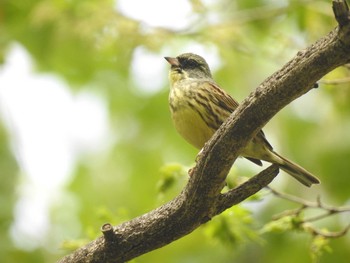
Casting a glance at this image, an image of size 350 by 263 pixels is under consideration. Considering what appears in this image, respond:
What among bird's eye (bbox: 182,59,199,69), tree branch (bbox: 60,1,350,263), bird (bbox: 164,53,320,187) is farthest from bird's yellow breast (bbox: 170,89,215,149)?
tree branch (bbox: 60,1,350,263)

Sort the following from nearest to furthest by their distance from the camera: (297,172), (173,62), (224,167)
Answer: (224,167)
(297,172)
(173,62)


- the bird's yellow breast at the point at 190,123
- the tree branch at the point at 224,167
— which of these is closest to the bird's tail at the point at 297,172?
the bird's yellow breast at the point at 190,123

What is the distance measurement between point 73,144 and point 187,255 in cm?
334

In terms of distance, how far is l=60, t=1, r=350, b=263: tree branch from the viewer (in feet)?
12.8

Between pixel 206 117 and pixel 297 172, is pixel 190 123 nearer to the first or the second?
pixel 206 117

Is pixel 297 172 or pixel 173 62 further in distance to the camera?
pixel 173 62

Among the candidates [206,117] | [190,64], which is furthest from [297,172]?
[190,64]

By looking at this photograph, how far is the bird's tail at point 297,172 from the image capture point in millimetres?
5184

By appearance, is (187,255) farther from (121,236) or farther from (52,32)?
(121,236)

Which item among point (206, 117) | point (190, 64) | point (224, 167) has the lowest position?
point (224, 167)

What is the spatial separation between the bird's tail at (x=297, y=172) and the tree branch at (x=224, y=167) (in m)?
0.71

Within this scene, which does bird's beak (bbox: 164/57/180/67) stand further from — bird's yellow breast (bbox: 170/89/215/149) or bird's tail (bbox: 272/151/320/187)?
bird's tail (bbox: 272/151/320/187)

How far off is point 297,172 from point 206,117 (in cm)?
62

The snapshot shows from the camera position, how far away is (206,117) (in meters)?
5.26
